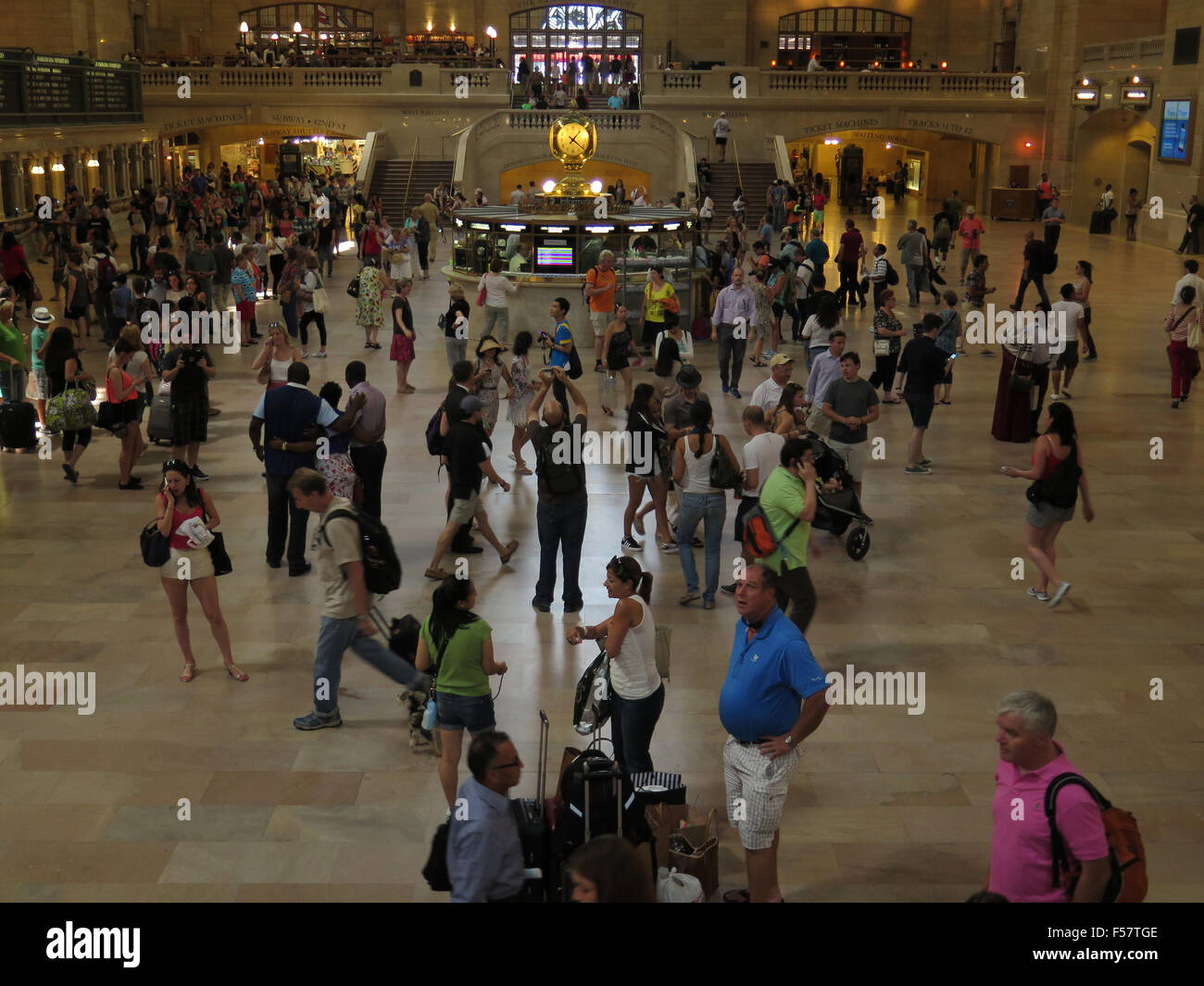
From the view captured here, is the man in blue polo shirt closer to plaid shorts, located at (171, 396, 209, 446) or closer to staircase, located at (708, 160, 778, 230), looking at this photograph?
plaid shorts, located at (171, 396, 209, 446)

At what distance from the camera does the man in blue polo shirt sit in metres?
5.53

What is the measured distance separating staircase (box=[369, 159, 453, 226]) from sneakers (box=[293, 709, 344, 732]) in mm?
31488

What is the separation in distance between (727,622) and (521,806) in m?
4.09

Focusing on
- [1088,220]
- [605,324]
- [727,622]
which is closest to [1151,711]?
[727,622]

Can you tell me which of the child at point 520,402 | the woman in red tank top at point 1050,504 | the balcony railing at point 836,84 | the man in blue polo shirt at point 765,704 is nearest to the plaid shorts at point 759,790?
the man in blue polo shirt at point 765,704

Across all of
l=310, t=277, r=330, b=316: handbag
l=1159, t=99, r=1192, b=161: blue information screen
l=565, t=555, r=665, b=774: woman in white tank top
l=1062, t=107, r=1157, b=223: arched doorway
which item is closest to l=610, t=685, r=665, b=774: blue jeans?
l=565, t=555, r=665, b=774: woman in white tank top

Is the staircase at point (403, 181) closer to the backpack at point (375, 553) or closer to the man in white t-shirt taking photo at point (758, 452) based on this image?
the man in white t-shirt taking photo at point (758, 452)

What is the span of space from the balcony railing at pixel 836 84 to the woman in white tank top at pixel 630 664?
38071 millimetres

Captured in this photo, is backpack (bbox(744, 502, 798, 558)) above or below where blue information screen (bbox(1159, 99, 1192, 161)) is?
below

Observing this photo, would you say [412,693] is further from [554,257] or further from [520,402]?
[554,257]

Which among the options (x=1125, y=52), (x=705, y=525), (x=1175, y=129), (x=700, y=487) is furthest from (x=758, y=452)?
(x=1125, y=52)

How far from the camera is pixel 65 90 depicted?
3119 centimetres

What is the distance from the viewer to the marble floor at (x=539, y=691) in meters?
6.44

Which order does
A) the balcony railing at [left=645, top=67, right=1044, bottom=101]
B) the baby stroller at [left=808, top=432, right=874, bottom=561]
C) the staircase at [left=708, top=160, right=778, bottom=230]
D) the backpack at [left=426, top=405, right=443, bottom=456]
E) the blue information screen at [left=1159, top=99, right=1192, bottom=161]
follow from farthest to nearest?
the balcony railing at [left=645, top=67, right=1044, bottom=101]
the staircase at [left=708, top=160, right=778, bottom=230]
the blue information screen at [left=1159, top=99, right=1192, bottom=161]
the baby stroller at [left=808, top=432, right=874, bottom=561]
the backpack at [left=426, top=405, right=443, bottom=456]
